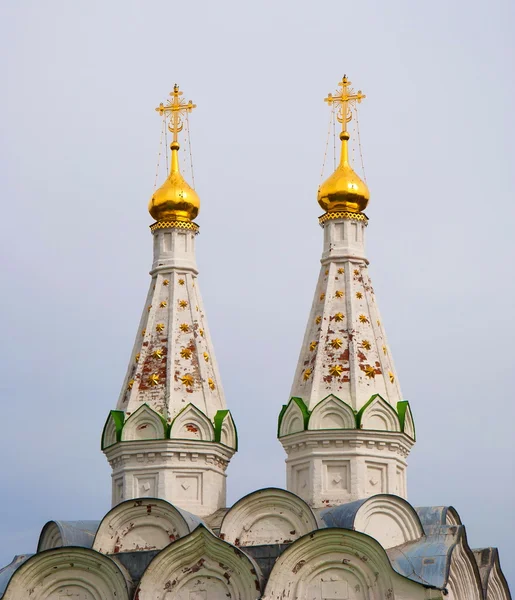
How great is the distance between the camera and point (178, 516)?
25859mm

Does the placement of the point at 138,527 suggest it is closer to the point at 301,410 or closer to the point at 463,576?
the point at 301,410

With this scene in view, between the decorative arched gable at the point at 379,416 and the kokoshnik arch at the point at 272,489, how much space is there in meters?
0.02

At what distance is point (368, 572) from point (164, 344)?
5.32 m

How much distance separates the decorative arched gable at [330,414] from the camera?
1045 inches

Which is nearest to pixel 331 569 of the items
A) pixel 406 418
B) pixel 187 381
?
pixel 406 418

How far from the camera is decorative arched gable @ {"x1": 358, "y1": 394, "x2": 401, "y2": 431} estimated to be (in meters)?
26.5

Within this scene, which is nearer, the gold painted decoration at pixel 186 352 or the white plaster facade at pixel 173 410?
the white plaster facade at pixel 173 410

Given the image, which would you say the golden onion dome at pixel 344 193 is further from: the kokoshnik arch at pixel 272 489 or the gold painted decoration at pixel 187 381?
the gold painted decoration at pixel 187 381

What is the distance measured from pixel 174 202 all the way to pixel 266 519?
5.82 metres

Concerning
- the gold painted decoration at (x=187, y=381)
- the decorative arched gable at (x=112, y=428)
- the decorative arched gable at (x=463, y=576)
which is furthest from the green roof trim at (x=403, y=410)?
the decorative arched gable at (x=112, y=428)

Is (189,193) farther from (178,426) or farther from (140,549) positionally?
(140,549)

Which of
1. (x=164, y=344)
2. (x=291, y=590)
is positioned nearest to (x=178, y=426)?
(x=164, y=344)

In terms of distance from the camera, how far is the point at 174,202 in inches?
1125

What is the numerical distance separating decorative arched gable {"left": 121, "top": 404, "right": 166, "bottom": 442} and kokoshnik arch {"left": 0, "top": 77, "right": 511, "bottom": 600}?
0.02 meters
